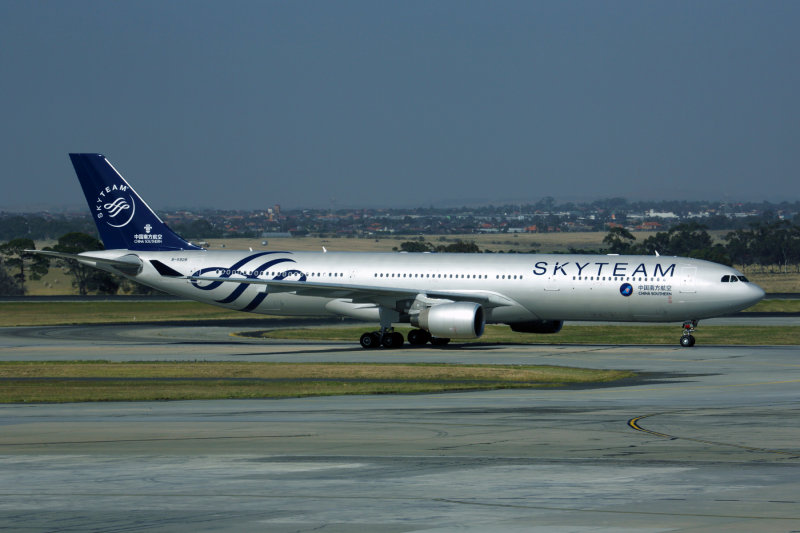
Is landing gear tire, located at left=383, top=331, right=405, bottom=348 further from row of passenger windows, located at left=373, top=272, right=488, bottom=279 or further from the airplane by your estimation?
row of passenger windows, located at left=373, top=272, right=488, bottom=279

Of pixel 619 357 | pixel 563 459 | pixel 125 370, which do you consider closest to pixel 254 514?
pixel 563 459

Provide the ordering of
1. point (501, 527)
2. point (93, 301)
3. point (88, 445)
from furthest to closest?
point (93, 301) < point (88, 445) < point (501, 527)

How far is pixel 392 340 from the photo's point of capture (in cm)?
5175

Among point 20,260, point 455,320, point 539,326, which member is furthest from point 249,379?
point 20,260

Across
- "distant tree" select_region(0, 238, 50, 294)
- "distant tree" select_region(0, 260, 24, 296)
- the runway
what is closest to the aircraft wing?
the runway

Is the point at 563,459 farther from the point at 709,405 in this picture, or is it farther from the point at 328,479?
the point at 709,405

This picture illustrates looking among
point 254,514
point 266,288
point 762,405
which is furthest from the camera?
point 266,288

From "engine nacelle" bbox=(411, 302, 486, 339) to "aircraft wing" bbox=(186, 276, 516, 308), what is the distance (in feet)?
5.12

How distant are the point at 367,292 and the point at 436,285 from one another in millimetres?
3601

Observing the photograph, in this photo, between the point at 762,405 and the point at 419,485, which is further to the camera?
the point at 762,405

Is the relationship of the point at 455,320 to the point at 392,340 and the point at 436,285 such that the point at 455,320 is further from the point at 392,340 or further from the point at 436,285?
the point at 392,340

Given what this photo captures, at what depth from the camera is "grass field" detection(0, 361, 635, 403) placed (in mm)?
32556

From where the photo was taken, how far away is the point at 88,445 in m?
21.5

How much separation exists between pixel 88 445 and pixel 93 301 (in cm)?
6612
